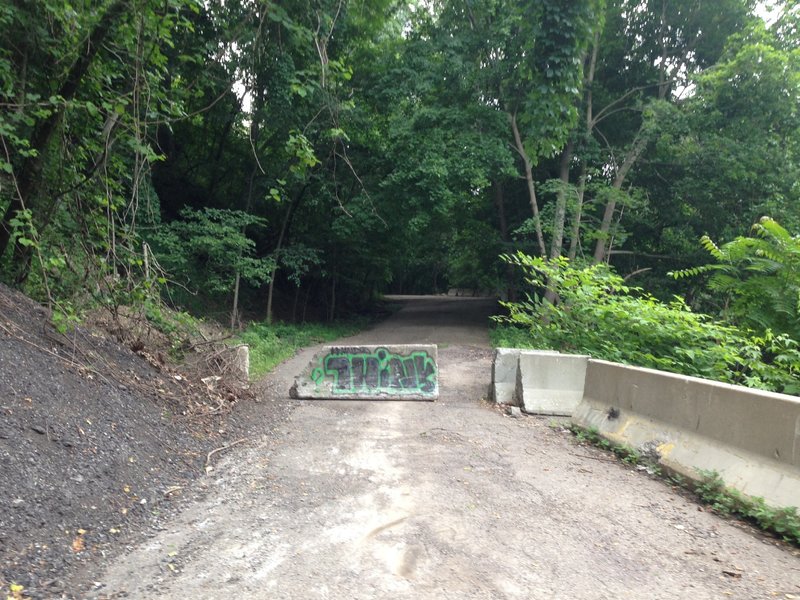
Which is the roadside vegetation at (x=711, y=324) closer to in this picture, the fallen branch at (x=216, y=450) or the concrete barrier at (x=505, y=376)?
the concrete barrier at (x=505, y=376)

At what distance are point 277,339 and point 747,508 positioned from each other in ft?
50.7

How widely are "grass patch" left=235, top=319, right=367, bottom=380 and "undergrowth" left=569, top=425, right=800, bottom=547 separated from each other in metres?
8.12

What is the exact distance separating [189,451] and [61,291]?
3.51 m

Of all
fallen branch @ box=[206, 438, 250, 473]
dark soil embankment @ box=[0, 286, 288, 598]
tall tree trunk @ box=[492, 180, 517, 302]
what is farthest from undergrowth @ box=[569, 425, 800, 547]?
tall tree trunk @ box=[492, 180, 517, 302]

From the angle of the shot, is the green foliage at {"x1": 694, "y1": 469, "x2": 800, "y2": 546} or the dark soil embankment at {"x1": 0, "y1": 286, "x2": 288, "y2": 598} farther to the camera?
the green foliage at {"x1": 694, "y1": 469, "x2": 800, "y2": 546}

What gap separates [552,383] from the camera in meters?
8.66

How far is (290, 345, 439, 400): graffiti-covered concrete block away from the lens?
9.46m

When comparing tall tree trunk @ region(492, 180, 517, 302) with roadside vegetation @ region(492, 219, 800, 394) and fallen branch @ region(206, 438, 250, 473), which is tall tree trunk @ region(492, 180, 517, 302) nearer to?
roadside vegetation @ region(492, 219, 800, 394)

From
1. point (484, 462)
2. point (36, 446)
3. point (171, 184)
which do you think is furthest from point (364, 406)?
point (171, 184)

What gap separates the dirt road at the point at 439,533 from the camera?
3.29m

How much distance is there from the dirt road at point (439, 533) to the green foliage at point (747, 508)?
16 centimetres

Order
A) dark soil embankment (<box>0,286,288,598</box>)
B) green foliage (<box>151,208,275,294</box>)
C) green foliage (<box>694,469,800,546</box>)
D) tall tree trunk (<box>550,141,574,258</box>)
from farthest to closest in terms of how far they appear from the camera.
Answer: tall tree trunk (<box>550,141,574,258</box>), green foliage (<box>151,208,275,294</box>), green foliage (<box>694,469,800,546</box>), dark soil embankment (<box>0,286,288,598</box>)

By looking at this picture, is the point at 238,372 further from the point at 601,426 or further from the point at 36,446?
the point at 601,426

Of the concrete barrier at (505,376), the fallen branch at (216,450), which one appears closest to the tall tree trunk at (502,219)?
the concrete barrier at (505,376)
